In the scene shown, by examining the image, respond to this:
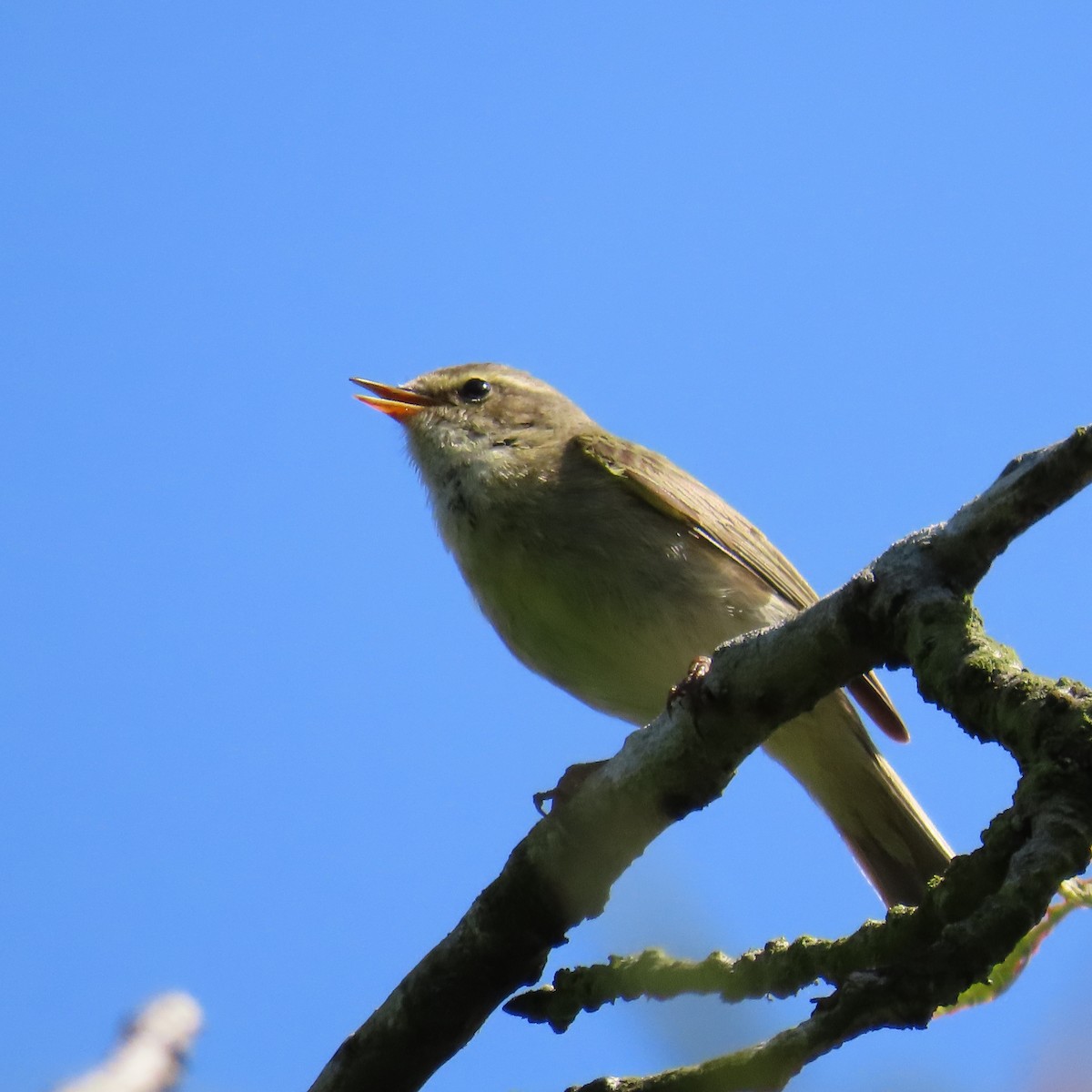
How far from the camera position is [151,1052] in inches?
73.7

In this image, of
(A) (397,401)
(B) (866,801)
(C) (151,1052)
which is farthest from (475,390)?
(C) (151,1052)

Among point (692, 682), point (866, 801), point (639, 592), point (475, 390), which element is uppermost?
point (475, 390)

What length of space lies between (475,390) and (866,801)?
2676 mm

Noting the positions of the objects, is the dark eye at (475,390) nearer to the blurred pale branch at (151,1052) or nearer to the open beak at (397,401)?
the open beak at (397,401)

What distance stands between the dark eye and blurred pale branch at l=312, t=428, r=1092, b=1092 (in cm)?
326

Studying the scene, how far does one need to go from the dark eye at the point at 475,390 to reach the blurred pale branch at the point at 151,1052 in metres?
4.63

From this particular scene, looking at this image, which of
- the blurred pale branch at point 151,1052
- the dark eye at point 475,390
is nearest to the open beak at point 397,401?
the dark eye at point 475,390

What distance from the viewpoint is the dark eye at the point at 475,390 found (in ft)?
21.1

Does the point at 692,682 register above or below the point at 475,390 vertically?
below

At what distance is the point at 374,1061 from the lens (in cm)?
346

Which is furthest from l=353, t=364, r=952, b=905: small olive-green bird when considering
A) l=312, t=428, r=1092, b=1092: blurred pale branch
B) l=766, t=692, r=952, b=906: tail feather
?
l=312, t=428, r=1092, b=1092: blurred pale branch

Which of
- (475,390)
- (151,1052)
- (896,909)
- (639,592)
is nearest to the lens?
(151,1052)

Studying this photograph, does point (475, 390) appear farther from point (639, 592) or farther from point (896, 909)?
point (896, 909)

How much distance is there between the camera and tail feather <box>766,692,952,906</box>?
5227 mm
